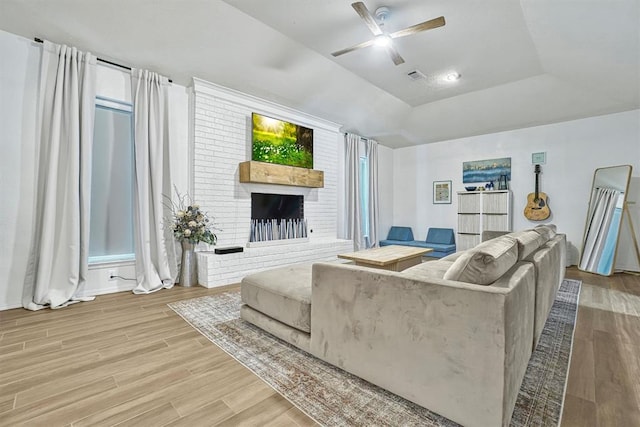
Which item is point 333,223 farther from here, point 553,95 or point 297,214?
point 553,95

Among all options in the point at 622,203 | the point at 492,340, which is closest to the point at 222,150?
the point at 492,340

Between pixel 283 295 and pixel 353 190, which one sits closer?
pixel 283 295

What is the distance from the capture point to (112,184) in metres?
3.63

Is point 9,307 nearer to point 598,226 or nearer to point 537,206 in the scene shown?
point 537,206

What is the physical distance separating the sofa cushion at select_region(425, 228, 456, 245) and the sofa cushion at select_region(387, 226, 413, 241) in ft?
1.44

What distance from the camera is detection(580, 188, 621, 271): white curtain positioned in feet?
15.1

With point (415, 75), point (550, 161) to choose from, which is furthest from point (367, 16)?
point (550, 161)

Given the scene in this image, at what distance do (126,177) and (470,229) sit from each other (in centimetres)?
608

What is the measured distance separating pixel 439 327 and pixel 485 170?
19.3 feet

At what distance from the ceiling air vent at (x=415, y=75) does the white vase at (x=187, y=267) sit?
4005mm

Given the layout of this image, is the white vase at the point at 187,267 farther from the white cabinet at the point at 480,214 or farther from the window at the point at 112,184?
the white cabinet at the point at 480,214

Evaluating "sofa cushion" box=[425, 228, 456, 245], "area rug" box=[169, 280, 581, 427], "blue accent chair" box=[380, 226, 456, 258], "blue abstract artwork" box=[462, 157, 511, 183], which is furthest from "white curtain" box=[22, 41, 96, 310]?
"blue abstract artwork" box=[462, 157, 511, 183]

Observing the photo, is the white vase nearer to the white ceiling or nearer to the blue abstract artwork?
the white ceiling

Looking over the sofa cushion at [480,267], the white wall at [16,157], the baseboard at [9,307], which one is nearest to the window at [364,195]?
the sofa cushion at [480,267]
